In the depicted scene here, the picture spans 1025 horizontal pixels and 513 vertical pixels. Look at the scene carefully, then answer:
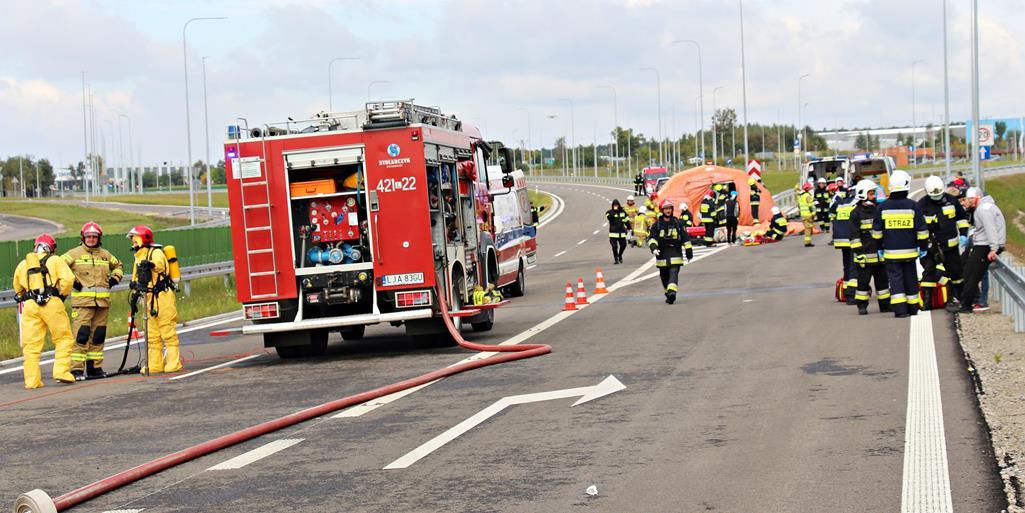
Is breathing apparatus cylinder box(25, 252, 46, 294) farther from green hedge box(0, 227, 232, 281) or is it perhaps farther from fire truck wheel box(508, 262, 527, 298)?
green hedge box(0, 227, 232, 281)

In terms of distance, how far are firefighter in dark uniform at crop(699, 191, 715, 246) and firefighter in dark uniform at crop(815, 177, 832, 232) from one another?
4.61 m

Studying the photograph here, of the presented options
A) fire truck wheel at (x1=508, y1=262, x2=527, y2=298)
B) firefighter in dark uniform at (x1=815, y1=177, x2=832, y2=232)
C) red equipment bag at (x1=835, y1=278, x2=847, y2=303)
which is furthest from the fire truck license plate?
firefighter in dark uniform at (x1=815, y1=177, x2=832, y2=232)

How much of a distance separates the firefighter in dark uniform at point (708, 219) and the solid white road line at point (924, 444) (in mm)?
26121

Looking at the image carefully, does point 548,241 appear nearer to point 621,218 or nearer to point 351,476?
point 621,218

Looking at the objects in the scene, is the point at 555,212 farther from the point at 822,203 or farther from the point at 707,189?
the point at 707,189

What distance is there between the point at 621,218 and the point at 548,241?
57.4 ft

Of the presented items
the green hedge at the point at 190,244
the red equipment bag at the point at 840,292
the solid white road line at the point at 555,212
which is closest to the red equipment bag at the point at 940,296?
the red equipment bag at the point at 840,292

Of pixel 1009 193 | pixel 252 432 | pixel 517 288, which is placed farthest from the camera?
pixel 1009 193

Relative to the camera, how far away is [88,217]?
9062cm

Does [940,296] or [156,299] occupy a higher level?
[156,299]

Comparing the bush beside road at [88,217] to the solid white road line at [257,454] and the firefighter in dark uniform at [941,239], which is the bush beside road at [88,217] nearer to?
the firefighter in dark uniform at [941,239]

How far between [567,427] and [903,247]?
8.82 meters

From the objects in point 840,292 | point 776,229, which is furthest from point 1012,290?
point 776,229

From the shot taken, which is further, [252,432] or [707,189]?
[707,189]
